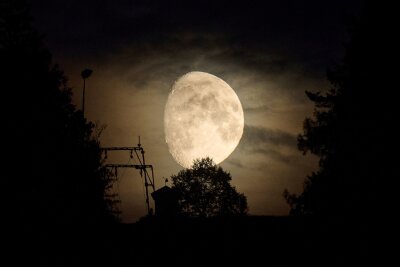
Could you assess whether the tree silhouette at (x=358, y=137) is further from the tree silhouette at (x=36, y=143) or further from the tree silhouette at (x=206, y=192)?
the tree silhouette at (x=206, y=192)

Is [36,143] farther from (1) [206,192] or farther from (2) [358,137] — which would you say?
(1) [206,192]

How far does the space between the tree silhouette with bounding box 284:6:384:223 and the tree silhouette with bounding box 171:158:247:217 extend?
96.1 ft

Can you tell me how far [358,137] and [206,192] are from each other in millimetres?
34549

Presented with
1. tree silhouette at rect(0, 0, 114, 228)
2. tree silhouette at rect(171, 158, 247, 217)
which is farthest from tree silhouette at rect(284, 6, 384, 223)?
tree silhouette at rect(171, 158, 247, 217)

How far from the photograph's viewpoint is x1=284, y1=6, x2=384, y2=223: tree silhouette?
1599 centimetres

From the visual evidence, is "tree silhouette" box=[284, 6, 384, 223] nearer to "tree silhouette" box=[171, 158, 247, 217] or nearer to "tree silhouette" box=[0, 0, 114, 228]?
"tree silhouette" box=[0, 0, 114, 228]

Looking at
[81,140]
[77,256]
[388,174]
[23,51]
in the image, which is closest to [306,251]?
[388,174]

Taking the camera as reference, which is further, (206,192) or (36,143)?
(206,192)

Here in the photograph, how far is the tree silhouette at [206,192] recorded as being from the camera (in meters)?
50.0

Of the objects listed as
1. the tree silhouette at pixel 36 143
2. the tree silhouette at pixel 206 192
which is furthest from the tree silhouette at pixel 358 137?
the tree silhouette at pixel 206 192

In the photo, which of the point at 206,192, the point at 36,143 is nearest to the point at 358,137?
the point at 36,143

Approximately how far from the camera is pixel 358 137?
17031 mm

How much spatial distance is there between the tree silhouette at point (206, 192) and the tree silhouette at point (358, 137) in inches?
1154

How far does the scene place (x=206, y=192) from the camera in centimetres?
5034
